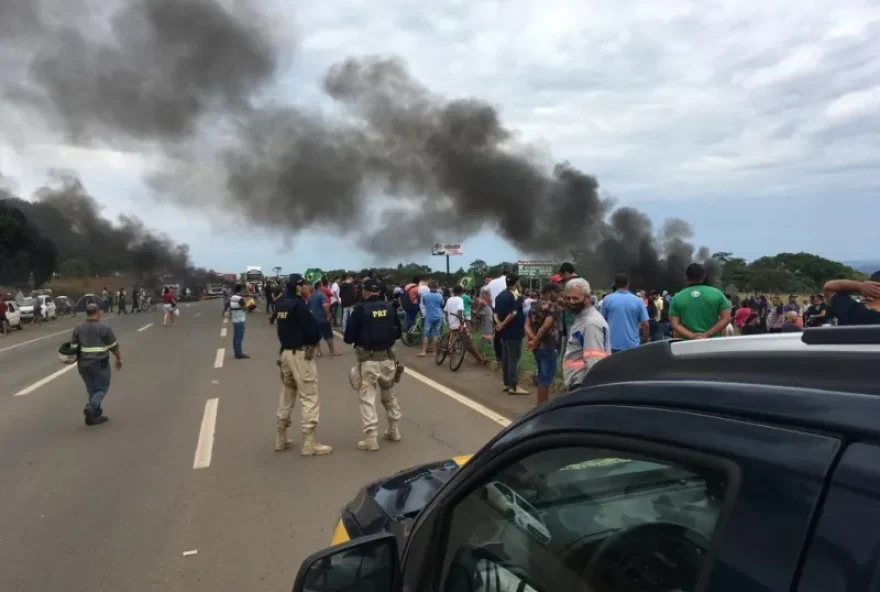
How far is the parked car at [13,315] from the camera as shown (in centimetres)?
2566

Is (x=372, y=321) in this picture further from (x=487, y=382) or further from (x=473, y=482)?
(x=473, y=482)

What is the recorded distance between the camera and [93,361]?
7.83 metres

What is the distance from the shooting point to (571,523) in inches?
57.7

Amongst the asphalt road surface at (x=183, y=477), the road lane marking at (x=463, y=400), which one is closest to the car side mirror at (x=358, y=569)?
the asphalt road surface at (x=183, y=477)

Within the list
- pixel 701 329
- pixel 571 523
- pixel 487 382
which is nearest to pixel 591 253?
pixel 487 382

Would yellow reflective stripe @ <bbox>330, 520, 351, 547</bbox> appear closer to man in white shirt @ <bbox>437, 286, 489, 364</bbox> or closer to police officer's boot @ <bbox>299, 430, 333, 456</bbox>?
police officer's boot @ <bbox>299, 430, 333, 456</bbox>

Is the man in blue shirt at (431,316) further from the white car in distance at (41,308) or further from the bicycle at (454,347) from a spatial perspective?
the white car in distance at (41,308)

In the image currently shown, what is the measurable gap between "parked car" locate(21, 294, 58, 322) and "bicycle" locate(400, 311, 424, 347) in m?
22.5

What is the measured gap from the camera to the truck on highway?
2.66 ft

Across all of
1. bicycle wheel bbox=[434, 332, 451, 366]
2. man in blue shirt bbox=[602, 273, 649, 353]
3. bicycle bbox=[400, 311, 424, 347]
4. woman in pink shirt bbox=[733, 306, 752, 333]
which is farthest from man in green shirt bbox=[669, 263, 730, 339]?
bicycle bbox=[400, 311, 424, 347]

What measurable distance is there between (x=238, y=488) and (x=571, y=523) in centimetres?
445

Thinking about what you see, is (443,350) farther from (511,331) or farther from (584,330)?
(584,330)

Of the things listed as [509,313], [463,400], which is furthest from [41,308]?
A: [509,313]

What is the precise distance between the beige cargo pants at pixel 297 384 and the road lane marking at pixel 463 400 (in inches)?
75.3
